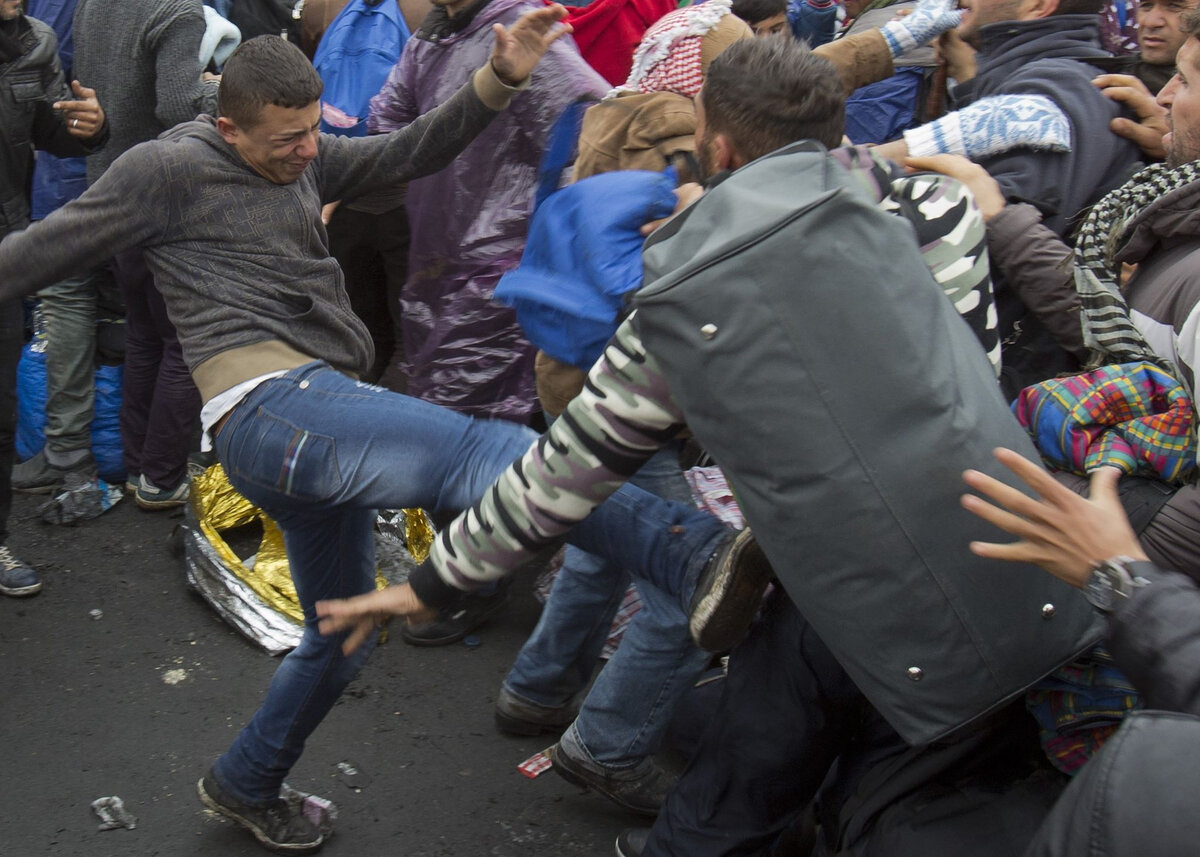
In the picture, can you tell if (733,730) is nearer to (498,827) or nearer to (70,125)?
(498,827)

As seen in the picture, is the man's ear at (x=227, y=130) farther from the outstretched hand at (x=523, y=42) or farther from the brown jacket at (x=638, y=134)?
the brown jacket at (x=638, y=134)

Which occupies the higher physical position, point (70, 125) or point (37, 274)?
point (37, 274)

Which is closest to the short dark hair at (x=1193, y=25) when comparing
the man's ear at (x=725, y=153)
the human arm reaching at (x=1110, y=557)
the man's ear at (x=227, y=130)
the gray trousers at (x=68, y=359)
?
the man's ear at (x=725, y=153)

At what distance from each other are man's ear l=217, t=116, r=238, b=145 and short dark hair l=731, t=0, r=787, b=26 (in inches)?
105

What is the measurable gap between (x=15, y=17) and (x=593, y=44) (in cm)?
199

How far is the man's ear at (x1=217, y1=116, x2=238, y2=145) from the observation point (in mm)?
2875

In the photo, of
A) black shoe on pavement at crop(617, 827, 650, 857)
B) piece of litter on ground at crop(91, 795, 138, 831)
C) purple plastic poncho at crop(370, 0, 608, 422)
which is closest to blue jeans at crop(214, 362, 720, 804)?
black shoe on pavement at crop(617, 827, 650, 857)

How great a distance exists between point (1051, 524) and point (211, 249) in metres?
1.96

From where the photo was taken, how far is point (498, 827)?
3.30 meters

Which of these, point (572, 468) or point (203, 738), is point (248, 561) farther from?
point (572, 468)

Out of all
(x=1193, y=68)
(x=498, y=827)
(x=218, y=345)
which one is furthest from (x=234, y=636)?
(x=1193, y=68)

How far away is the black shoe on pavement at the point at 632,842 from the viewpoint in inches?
118

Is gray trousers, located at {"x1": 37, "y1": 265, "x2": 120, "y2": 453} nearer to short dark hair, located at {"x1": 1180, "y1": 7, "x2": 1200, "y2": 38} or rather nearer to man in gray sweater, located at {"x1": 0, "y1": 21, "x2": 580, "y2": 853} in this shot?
man in gray sweater, located at {"x1": 0, "y1": 21, "x2": 580, "y2": 853}

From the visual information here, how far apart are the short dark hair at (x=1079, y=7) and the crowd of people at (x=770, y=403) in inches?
0.8
